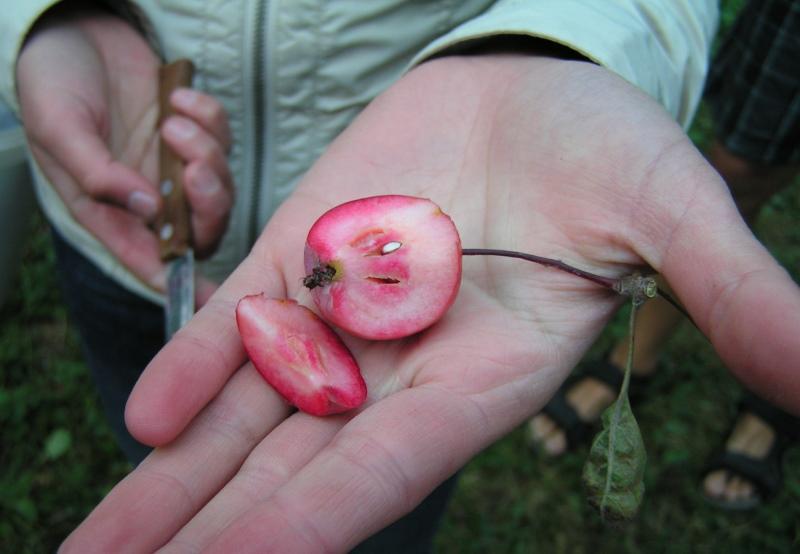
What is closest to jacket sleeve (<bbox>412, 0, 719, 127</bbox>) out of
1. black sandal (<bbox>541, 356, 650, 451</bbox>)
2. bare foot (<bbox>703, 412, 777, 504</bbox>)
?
black sandal (<bbox>541, 356, 650, 451</bbox>)

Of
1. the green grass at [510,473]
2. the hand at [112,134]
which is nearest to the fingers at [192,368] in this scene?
the hand at [112,134]

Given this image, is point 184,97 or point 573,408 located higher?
point 184,97

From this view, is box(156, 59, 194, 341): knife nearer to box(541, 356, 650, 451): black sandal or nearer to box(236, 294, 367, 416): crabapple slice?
box(236, 294, 367, 416): crabapple slice

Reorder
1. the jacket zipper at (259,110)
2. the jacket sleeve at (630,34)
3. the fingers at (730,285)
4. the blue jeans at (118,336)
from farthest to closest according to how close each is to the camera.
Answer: the blue jeans at (118,336)
the jacket zipper at (259,110)
the jacket sleeve at (630,34)
the fingers at (730,285)

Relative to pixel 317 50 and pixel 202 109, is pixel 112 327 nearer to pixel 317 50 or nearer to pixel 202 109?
pixel 202 109

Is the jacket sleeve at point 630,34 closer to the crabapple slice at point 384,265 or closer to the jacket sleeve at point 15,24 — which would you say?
the crabapple slice at point 384,265

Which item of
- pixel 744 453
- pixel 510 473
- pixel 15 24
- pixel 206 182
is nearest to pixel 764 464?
pixel 744 453
